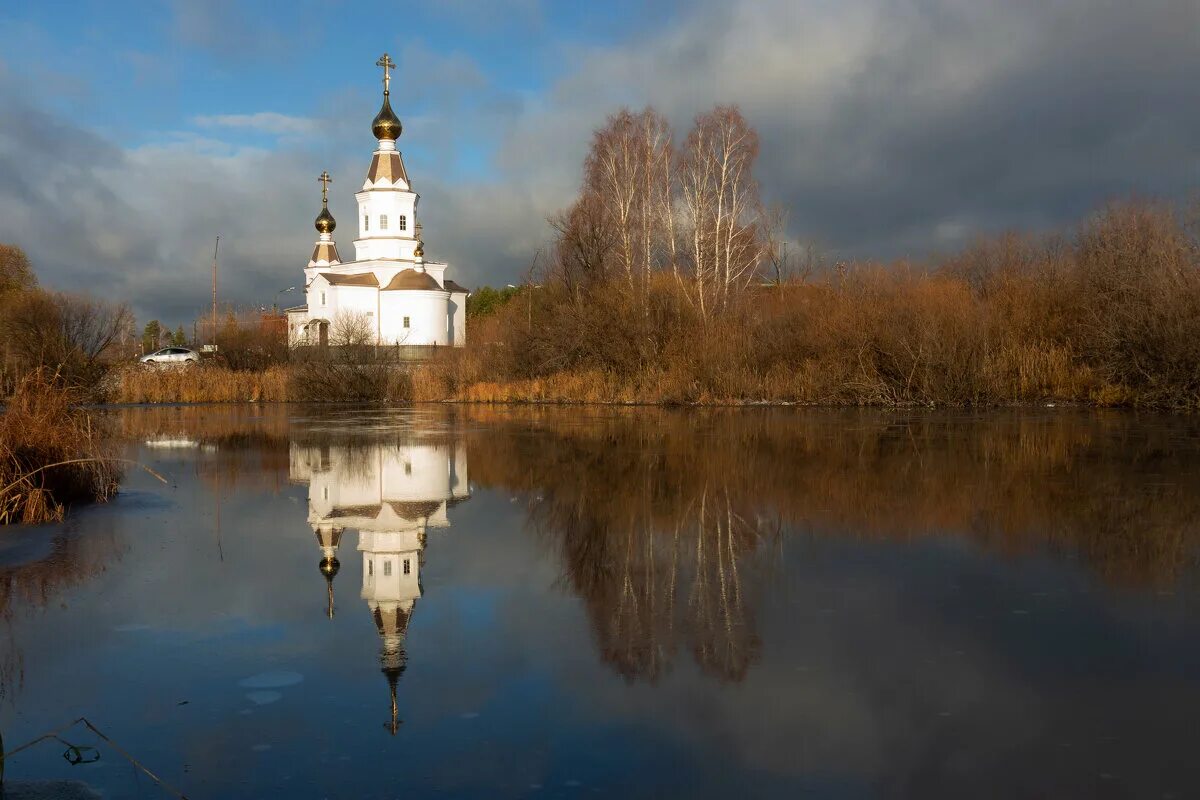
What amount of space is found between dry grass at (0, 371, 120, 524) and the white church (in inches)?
2128

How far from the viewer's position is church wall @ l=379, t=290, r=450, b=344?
221ft

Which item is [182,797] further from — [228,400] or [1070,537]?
[228,400]

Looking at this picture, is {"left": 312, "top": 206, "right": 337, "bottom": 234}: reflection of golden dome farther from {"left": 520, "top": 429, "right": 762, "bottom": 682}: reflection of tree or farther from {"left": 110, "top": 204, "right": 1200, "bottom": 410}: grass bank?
{"left": 520, "top": 429, "right": 762, "bottom": 682}: reflection of tree

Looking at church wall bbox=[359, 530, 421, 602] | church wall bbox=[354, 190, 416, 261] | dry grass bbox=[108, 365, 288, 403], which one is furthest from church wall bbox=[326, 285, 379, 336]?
church wall bbox=[359, 530, 421, 602]

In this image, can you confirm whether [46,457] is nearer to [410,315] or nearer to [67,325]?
[67,325]

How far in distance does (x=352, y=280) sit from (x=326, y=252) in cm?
1058

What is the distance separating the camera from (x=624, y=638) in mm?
6090

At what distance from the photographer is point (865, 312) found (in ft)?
101

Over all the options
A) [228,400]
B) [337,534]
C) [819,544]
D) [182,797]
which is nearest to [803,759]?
[182,797]

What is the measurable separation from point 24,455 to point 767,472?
358 inches

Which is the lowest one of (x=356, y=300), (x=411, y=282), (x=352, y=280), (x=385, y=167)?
(x=356, y=300)

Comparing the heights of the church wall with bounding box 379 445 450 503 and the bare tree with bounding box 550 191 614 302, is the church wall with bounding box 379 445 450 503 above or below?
below

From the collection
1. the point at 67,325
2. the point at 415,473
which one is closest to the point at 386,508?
the point at 415,473

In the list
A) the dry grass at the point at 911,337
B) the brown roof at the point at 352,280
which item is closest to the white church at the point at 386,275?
the brown roof at the point at 352,280
